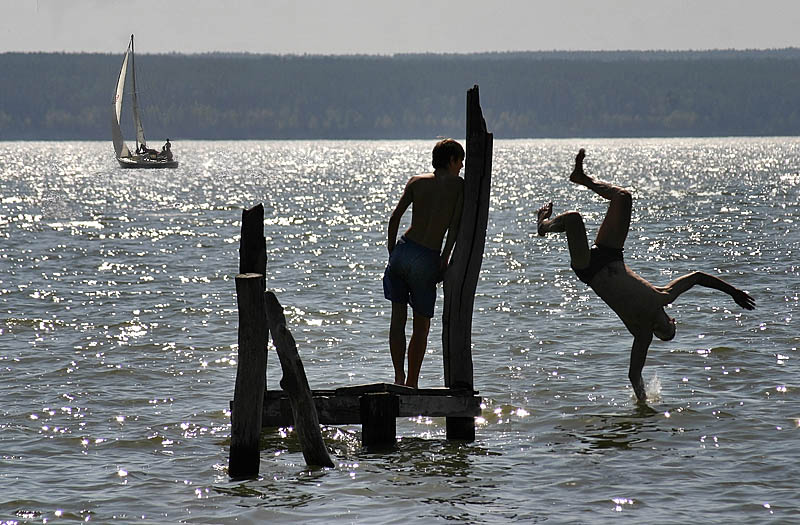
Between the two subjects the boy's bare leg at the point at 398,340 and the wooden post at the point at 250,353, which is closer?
the wooden post at the point at 250,353

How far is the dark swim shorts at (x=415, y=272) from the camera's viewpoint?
388 inches

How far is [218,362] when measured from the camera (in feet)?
46.3

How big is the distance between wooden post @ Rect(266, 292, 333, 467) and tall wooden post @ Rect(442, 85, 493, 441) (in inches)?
55.6

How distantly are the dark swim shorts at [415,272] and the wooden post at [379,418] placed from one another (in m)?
0.88

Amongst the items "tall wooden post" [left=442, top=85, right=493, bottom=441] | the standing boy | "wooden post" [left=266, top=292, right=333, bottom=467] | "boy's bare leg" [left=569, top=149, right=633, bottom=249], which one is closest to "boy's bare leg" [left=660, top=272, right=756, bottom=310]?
"boy's bare leg" [left=569, top=149, right=633, bottom=249]

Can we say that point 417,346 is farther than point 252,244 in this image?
Yes

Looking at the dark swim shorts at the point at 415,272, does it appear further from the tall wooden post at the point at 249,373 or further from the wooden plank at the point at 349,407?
the tall wooden post at the point at 249,373

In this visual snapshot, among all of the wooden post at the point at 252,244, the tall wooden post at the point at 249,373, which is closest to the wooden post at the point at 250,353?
the tall wooden post at the point at 249,373

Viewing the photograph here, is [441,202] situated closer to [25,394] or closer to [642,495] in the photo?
[642,495]

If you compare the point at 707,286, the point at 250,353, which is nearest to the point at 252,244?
the point at 250,353

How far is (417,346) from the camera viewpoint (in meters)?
10.1

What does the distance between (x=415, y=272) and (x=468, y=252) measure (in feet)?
1.57

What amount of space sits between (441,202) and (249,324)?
7.07 feet

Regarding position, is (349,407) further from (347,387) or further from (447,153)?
(447,153)
